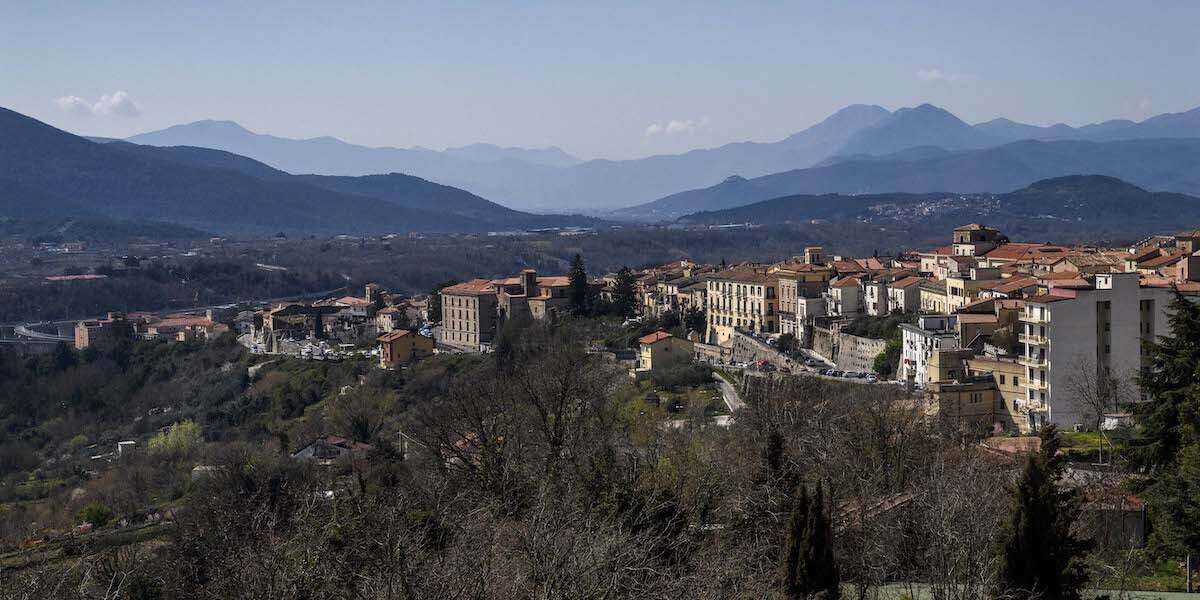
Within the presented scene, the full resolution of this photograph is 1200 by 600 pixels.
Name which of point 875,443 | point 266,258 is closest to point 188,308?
point 266,258

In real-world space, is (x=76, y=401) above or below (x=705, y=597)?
below

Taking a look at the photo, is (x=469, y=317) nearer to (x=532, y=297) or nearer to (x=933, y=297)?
(x=532, y=297)

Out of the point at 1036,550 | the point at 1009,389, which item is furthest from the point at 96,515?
the point at 1036,550

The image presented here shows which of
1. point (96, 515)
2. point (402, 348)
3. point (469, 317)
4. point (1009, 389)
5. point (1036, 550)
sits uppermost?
point (1036, 550)

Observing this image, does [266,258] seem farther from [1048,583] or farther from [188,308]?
[1048,583]

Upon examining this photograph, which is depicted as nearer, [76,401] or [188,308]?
[76,401]

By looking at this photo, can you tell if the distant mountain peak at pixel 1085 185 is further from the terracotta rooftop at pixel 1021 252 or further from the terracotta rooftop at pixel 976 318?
the terracotta rooftop at pixel 976 318
